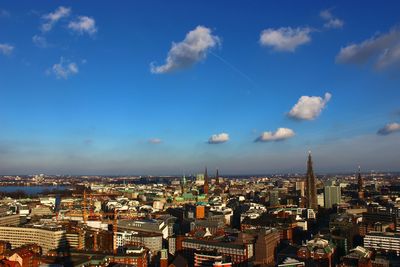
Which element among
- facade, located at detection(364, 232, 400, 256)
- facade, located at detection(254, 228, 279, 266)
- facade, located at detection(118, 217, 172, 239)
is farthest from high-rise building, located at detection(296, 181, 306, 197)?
facade, located at detection(254, 228, 279, 266)

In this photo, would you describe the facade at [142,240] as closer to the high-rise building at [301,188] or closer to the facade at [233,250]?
the facade at [233,250]

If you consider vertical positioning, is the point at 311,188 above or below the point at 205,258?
above

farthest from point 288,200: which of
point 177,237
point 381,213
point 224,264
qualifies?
point 224,264

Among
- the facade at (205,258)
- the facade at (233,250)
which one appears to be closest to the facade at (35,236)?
the facade at (233,250)

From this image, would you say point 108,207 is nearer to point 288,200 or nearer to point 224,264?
point 288,200

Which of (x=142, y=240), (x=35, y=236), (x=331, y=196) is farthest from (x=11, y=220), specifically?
(x=331, y=196)

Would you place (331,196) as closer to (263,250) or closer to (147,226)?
(147,226)
